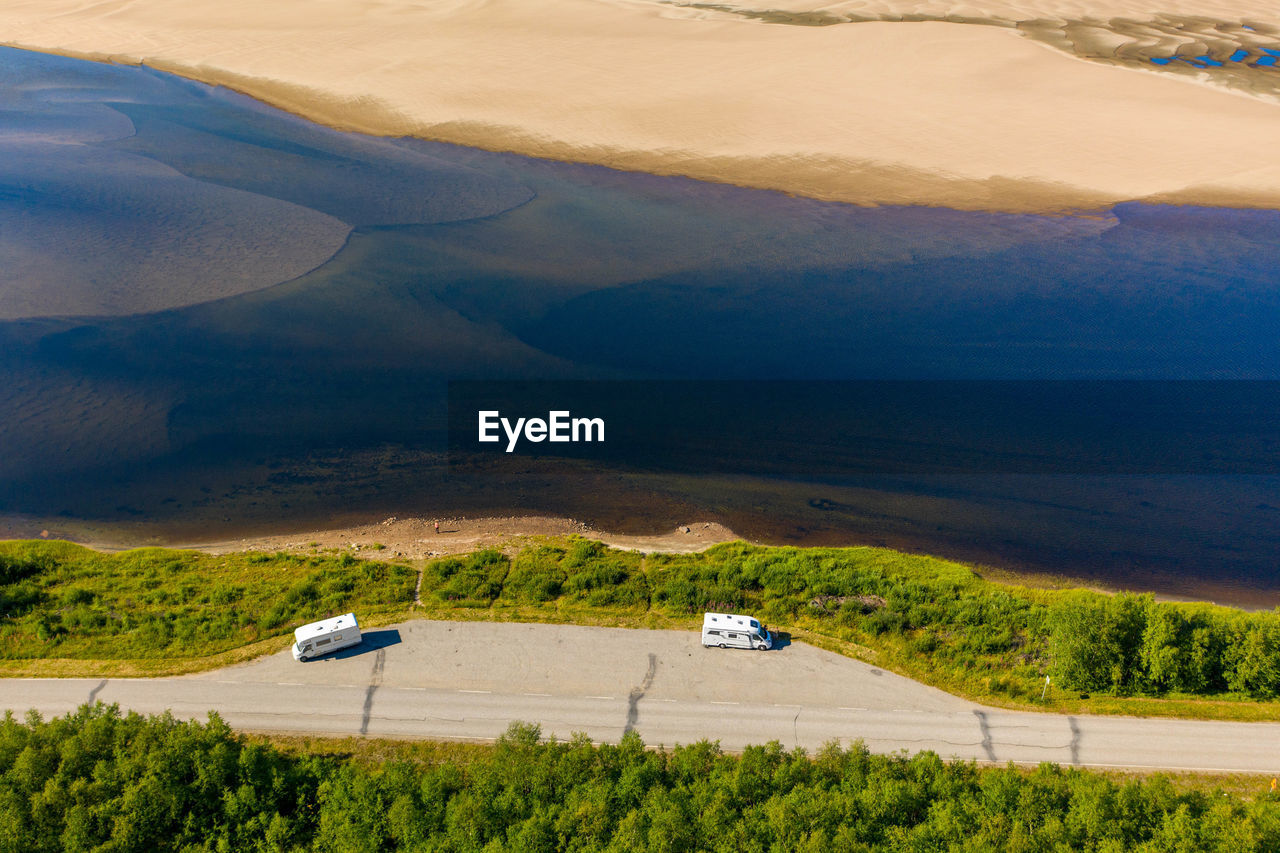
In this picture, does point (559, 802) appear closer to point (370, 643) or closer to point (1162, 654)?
point (370, 643)

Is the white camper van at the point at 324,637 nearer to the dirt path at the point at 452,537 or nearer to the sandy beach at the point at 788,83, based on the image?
the dirt path at the point at 452,537

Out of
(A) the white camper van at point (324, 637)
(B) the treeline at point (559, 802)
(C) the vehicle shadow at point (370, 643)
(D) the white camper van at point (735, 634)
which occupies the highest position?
(D) the white camper van at point (735, 634)

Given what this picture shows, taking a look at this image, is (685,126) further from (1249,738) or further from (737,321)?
(1249,738)

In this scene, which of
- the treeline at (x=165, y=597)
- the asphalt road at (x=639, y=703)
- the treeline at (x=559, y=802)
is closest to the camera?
the treeline at (x=559, y=802)

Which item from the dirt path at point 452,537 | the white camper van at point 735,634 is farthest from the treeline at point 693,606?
the dirt path at point 452,537

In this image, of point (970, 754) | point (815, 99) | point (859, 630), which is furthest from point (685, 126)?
point (970, 754)

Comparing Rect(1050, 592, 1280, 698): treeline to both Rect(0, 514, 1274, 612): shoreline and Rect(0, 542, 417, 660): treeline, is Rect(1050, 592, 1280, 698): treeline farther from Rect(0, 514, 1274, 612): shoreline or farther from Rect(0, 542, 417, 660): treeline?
Rect(0, 542, 417, 660): treeline

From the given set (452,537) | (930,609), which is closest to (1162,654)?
(930,609)
